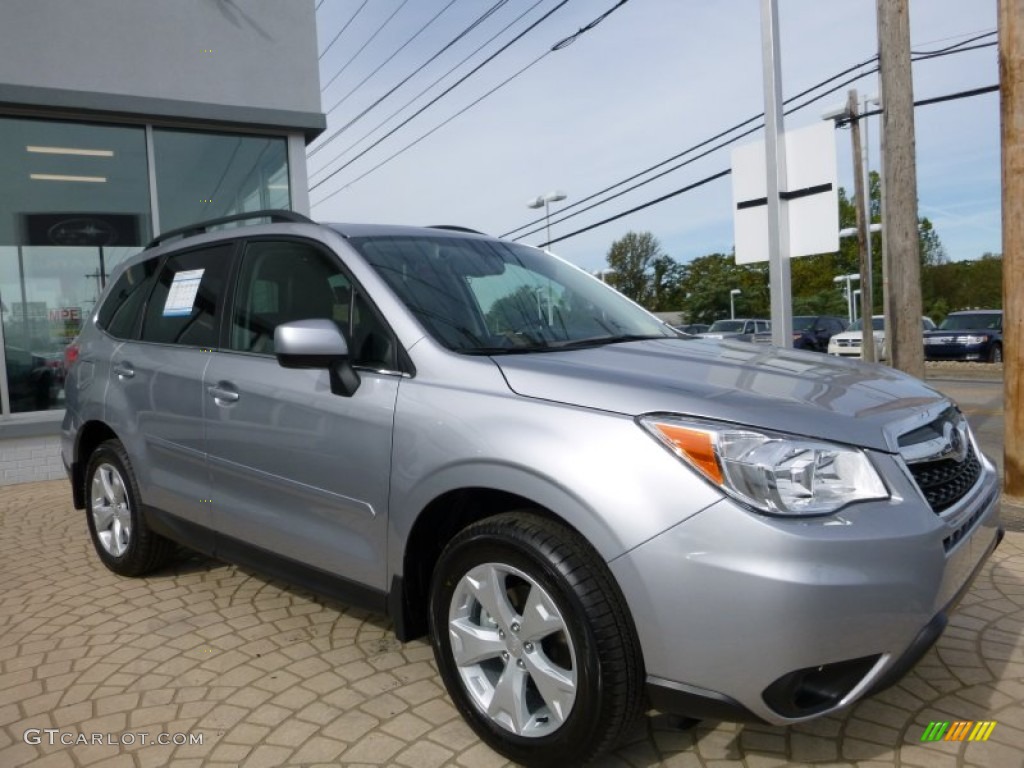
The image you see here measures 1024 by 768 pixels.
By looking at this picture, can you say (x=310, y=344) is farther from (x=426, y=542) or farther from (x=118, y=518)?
(x=118, y=518)

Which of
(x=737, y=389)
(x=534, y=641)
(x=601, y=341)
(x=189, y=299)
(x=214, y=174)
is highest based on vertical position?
(x=214, y=174)

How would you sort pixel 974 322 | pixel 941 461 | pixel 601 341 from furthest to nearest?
pixel 974 322 → pixel 601 341 → pixel 941 461

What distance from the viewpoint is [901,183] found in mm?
6586

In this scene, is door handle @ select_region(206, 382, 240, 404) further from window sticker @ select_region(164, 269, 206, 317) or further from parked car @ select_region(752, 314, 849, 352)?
parked car @ select_region(752, 314, 849, 352)

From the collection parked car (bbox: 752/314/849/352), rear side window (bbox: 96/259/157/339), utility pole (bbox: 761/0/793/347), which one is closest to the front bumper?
rear side window (bbox: 96/259/157/339)

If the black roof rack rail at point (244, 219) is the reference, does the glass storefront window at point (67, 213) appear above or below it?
above

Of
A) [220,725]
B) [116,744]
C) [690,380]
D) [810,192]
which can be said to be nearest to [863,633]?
[690,380]

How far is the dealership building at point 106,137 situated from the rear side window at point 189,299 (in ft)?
14.3

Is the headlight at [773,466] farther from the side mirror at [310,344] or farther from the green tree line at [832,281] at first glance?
the green tree line at [832,281]

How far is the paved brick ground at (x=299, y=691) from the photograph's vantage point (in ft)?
8.15

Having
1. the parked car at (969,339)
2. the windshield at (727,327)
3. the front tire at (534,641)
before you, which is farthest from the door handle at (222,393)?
the windshield at (727,327)

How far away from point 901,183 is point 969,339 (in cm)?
1692

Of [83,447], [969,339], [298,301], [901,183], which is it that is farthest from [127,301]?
[969,339]

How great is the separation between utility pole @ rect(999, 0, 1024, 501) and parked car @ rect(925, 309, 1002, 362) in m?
17.7
